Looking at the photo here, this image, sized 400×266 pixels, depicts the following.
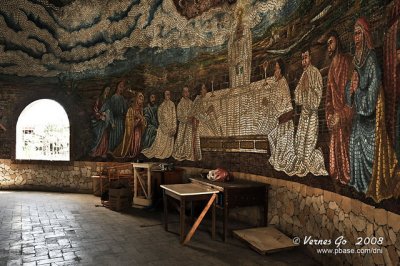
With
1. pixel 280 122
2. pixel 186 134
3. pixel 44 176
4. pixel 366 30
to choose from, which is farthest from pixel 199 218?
pixel 44 176

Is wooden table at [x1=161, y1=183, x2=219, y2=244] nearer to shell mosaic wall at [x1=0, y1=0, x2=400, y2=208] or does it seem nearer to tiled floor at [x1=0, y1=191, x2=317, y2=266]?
Result: tiled floor at [x1=0, y1=191, x2=317, y2=266]

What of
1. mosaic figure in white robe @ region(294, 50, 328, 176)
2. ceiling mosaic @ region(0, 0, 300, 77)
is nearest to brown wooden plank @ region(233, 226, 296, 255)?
mosaic figure in white robe @ region(294, 50, 328, 176)

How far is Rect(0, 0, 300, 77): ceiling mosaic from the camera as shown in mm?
9461

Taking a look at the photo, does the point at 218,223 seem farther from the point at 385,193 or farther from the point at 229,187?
the point at 385,193

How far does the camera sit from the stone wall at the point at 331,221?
3.61 meters

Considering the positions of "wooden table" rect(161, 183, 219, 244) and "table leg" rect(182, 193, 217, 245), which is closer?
"wooden table" rect(161, 183, 219, 244)

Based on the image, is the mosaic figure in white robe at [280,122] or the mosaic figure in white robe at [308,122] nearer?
the mosaic figure in white robe at [308,122]

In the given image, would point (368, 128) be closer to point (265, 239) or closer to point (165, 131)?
point (265, 239)

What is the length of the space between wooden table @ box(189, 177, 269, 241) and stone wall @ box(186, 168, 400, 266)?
15 centimetres

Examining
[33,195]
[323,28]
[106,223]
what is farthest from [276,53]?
[33,195]

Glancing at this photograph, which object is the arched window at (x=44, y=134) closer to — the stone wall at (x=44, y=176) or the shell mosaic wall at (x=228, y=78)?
the stone wall at (x=44, y=176)

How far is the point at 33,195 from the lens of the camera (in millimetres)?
10438

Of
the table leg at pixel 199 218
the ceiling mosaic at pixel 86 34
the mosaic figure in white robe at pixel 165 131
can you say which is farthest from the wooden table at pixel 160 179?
the ceiling mosaic at pixel 86 34

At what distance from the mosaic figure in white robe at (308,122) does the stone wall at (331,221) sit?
0.37 meters
